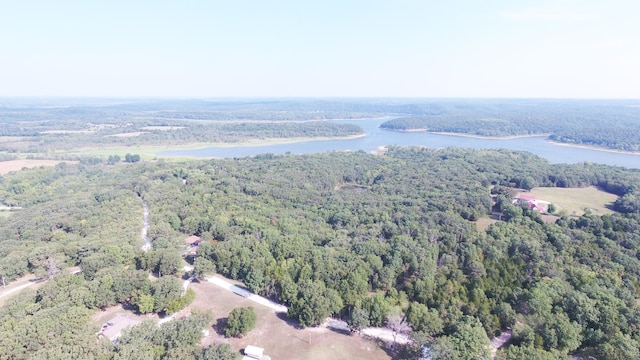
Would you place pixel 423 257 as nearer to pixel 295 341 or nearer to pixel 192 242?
pixel 295 341

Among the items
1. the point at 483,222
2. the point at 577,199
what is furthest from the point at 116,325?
the point at 577,199

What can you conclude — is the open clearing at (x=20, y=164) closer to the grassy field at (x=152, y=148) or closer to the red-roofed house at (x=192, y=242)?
the grassy field at (x=152, y=148)

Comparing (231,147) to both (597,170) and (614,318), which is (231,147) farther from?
(614,318)

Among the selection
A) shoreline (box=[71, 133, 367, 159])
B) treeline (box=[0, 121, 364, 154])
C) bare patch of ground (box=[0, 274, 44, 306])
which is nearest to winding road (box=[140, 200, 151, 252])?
bare patch of ground (box=[0, 274, 44, 306])

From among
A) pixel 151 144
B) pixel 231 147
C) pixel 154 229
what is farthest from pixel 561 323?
pixel 151 144

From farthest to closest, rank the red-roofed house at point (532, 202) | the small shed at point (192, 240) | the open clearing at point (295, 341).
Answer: the red-roofed house at point (532, 202), the small shed at point (192, 240), the open clearing at point (295, 341)

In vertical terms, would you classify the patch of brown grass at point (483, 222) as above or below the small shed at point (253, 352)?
above

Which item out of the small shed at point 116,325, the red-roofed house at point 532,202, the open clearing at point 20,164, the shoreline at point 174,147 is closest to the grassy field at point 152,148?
the shoreline at point 174,147
